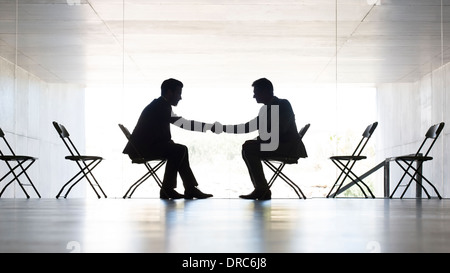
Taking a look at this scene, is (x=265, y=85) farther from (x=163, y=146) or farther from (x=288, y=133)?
(x=163, y=146)

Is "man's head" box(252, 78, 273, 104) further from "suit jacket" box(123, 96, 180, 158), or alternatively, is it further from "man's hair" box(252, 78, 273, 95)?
"suit jacket" box(123, 96, 180, 158)

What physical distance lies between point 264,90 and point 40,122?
12.3ft

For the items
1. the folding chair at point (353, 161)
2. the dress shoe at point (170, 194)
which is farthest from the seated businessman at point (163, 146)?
the folding chair at point (353, 161)

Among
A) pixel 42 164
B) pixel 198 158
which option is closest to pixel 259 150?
pixel 198 158

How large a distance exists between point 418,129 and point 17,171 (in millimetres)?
5592

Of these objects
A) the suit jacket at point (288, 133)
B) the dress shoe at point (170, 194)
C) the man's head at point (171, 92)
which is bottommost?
the dress shoe at point (170, 194)

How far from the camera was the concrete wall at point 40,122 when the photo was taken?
7984 millimetres

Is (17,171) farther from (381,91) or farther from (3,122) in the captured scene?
(381,91)

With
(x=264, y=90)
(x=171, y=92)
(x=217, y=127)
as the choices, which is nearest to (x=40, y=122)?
(x=217, y=127)

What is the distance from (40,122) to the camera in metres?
8.42

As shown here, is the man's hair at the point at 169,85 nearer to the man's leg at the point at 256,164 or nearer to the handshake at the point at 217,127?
the handshake at the point at 217,127

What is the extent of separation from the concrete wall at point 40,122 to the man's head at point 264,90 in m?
2.67
